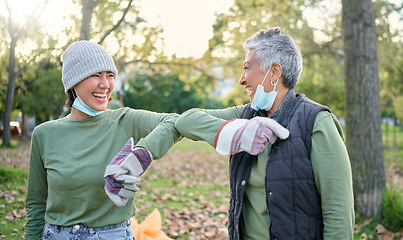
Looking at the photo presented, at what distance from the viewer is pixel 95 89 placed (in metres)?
2.16

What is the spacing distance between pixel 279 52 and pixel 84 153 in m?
1.23

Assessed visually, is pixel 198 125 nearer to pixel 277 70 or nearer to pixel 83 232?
pixel 277 70

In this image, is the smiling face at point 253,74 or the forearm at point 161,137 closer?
the forearm at point 161,137

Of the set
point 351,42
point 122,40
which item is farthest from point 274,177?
point 122,40

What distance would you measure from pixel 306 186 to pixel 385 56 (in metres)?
9.26

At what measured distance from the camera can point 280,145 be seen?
188 cm

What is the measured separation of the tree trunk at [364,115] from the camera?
542 cm

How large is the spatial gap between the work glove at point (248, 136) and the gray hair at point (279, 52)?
0.39 metres

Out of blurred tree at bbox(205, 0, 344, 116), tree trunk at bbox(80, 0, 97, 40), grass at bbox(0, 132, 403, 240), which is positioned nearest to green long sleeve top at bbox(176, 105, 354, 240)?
grass at bbox(0, 132, 403, 240)

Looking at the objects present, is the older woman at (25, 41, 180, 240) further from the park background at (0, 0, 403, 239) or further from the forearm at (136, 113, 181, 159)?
the park background at (0, 0, 403, 239)

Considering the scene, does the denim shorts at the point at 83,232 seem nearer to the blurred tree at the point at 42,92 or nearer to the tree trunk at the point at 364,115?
the tree trunk at the point at 364,115

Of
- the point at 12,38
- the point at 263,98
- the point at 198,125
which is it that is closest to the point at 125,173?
the point at 198,125

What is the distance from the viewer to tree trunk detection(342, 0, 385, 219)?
542 centimetres

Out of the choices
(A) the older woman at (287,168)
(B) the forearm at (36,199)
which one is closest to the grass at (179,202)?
(B) the forearm at (36,199)
